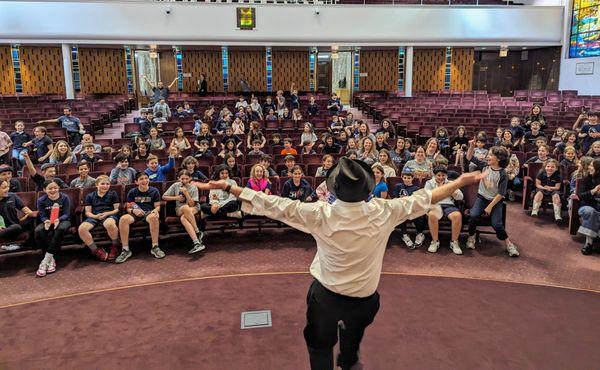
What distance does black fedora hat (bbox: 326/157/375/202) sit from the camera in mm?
2240

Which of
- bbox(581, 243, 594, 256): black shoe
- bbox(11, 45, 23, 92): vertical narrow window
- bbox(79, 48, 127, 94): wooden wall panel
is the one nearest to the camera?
bbox(581, 243, 594, 256): black shoe

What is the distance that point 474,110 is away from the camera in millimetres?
14250

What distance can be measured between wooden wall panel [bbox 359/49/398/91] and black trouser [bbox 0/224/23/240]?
18167 millimetres

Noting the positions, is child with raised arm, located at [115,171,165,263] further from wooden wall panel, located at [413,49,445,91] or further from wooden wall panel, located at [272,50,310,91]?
wooden wall panel, located at [413,49,445,91]

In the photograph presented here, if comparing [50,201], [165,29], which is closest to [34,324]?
[50,201]

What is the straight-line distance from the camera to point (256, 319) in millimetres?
3998

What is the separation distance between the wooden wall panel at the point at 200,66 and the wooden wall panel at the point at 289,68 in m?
2.53

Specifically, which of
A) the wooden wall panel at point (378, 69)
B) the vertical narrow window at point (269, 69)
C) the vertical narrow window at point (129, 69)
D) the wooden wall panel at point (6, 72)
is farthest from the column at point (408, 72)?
the wooden wall panel at point (6, 72)

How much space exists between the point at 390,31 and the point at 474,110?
5.59m

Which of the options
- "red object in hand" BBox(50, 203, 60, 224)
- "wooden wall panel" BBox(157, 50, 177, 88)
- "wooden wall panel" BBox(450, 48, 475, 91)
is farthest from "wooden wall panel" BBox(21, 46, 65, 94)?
"wooden wall panel" BBox(450, 48, 475, 91)

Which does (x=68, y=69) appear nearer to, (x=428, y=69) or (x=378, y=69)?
(x=378, y=69)

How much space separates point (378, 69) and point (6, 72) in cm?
1585

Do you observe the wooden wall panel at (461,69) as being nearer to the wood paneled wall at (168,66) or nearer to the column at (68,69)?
the wood paneled wall at (168,66)

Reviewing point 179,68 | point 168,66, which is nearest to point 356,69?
point 179,68
